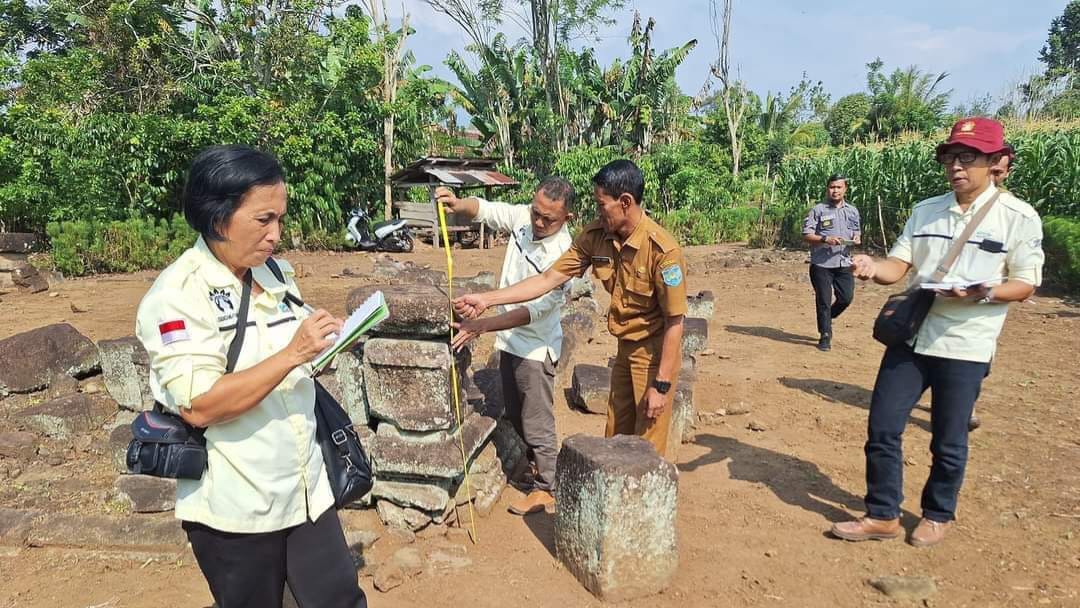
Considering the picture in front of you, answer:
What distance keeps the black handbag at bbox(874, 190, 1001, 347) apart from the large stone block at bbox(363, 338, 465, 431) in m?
2.12

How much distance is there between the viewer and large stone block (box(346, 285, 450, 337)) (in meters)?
3.26

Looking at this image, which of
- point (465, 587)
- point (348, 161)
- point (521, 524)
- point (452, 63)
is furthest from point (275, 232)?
point (452, 63)

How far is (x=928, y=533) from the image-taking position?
133 inches

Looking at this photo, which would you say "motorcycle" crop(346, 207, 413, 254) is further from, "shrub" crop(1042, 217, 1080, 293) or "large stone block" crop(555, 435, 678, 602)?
"large stone block" crop(555, 435, 678, 602)

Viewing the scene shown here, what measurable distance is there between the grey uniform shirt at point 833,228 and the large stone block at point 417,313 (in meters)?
5.16

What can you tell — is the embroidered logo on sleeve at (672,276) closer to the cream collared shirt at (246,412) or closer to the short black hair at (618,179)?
the short black hair at (618,179)

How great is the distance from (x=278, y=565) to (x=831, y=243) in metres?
6.44

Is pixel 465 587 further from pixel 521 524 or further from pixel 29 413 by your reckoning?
pixel 29 413

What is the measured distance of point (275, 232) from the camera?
5.96ft

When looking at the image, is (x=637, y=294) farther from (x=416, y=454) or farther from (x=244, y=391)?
(x=244, y=391)

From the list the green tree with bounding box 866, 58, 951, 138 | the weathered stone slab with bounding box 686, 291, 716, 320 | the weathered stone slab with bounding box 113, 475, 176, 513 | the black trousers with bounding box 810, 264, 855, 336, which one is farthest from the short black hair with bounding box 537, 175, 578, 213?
the green tree with bounding box 866, 58, 951, 138

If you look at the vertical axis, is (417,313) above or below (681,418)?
above


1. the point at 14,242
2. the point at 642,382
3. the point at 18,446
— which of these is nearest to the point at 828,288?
the point at 642,382

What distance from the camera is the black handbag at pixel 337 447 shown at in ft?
6.60
